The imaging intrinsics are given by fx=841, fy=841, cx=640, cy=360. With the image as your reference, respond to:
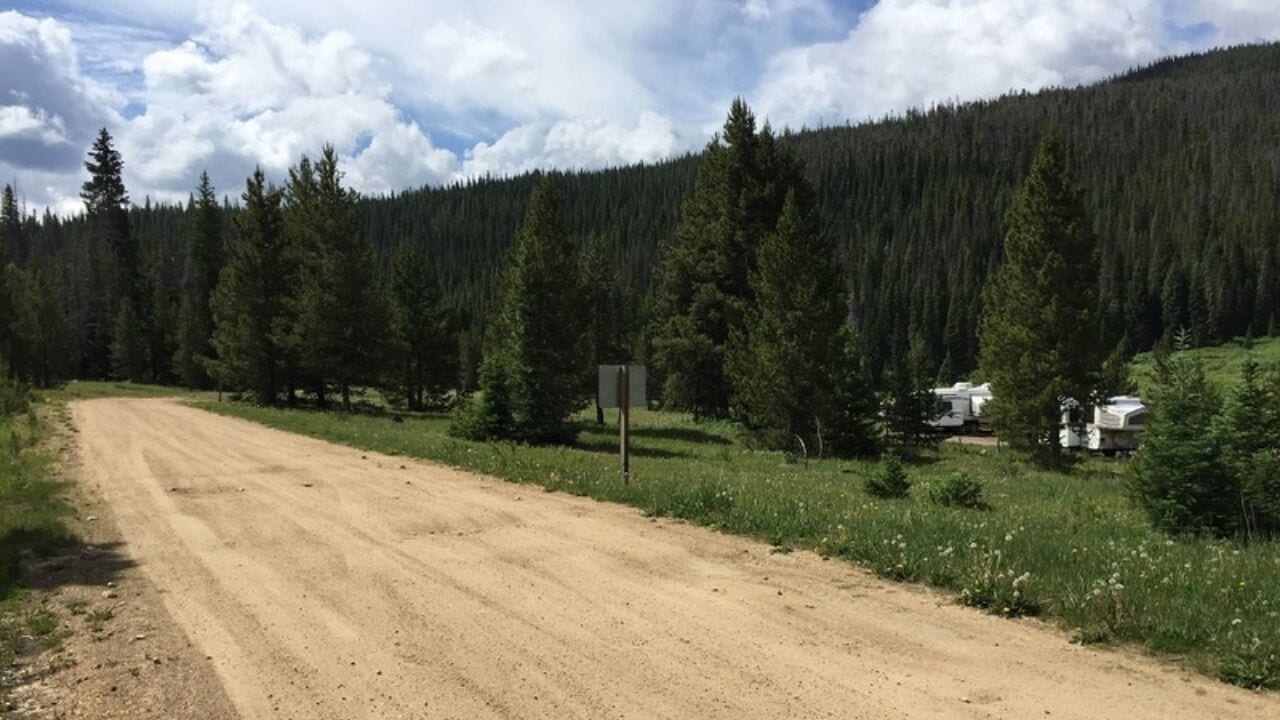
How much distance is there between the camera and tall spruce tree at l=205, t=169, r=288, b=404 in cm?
4312

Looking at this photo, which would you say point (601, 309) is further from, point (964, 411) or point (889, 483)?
point (964, 411)

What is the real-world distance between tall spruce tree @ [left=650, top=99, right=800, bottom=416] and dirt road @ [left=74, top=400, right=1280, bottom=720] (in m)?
29.0

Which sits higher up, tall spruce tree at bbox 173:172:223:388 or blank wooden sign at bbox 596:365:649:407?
tall spruce tree at bbox 173:172:223:388

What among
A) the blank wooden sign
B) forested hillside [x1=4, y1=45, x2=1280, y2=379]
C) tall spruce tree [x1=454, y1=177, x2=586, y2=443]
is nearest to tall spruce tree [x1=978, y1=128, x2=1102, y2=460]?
tall spruce tree [x1=454, y1=177, x2=586, y2=443]

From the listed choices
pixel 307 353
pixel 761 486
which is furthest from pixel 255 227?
pixel 761 486

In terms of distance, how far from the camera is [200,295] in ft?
239

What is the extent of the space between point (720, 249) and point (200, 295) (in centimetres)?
5267

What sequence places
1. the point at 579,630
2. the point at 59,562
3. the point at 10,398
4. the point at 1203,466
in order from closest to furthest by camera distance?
1. the point at 579,630
2. the point at 59,562
3. the point at 1203,466
4. the point at 10,398

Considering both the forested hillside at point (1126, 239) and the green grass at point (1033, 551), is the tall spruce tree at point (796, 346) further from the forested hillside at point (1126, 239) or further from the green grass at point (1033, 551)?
the forested hillside at point (1126, 239)

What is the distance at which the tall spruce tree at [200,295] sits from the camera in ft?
223

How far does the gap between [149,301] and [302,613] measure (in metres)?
95.7

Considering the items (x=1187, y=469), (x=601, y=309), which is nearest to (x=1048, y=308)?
(x=1187, y=469)

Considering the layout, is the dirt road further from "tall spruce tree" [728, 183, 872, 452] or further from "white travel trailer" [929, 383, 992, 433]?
"white travel trailer" [929, 383, 992, 433]

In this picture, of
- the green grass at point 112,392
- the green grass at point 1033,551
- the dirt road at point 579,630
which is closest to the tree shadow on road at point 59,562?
the dirt road at point 579,630
